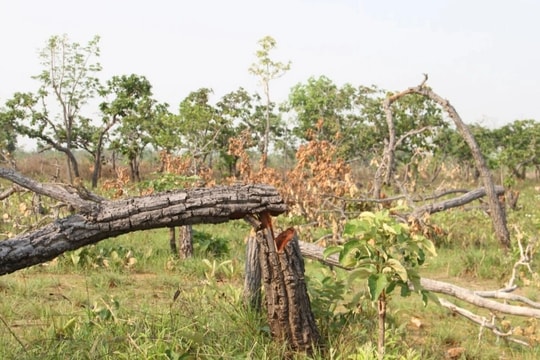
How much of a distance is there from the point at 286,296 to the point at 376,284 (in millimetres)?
731

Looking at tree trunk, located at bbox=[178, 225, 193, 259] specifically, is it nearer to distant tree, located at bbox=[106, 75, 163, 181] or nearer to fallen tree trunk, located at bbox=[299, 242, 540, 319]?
fallen tree trunk, located at bbox=[299, 242, 540, 319]

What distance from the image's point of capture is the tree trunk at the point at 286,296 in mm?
4473

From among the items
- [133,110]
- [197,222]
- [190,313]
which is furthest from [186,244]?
[133,110]

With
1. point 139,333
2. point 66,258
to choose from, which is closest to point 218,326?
point 139,333

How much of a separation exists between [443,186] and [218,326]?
9075 mm

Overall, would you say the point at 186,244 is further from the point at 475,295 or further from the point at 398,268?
the point at 398,268

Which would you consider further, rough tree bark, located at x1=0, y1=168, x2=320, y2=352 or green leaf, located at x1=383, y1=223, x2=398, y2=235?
green leaf, located at x1=383, y1=223, x2=398, y2=235

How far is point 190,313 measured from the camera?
5082 millimetres

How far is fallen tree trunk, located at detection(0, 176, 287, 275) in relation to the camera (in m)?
3.82

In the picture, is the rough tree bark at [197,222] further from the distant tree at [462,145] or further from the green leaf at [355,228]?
the distant tree at [462,145]

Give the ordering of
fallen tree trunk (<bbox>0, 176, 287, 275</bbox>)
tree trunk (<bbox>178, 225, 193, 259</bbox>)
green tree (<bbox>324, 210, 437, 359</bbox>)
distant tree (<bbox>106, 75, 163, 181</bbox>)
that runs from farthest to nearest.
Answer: distant tree (<bbox>106, 75, 163, 181</bbox>), tree trunk (<bbox>178, 225, 193, 259</bbox>), green tree (<bbox>324, 210, 437, 359</bbox>), fallen tree trunk (<bbox>0, 176, 287, 275</bbox>)

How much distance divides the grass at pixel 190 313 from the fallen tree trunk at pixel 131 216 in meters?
0.74

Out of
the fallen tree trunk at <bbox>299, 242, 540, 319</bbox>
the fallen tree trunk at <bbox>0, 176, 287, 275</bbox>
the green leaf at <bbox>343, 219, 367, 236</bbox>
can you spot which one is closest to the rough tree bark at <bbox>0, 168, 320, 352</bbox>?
the fallen tree trunk at <bbox>0, 176, 287, 275</bbox>

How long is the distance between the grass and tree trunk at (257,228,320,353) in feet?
0.40
